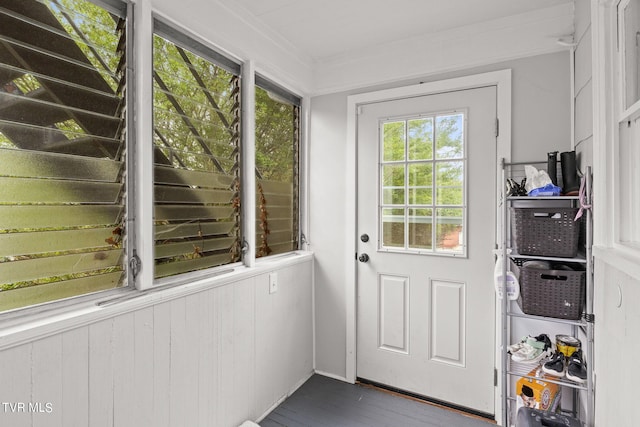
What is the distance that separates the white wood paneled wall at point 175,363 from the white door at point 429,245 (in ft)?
1.94

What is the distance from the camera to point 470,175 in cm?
216

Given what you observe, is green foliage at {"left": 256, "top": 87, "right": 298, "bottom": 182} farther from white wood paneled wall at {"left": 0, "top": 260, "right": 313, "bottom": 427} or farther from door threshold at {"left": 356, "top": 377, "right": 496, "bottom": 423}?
door threshold at {"left": 356, "top": 377, "right": 496, "bottom": 423}

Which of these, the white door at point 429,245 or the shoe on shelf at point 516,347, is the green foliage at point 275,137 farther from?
the shoe on shelf at point 516,347

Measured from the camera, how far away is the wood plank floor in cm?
206

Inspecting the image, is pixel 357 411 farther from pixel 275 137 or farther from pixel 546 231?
pixel 275 137

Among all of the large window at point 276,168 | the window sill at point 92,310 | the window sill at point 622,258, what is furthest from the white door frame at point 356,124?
the window sill at point 92,310

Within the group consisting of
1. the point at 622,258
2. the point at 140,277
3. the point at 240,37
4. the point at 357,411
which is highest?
the point at 240,37

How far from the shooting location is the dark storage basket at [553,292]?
163 centimetres

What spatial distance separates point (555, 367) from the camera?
65.8 inches

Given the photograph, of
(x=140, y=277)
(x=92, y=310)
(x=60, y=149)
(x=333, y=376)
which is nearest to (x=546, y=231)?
(x=333, y=376)

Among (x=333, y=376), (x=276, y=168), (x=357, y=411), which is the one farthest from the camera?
(x=333, y=376)

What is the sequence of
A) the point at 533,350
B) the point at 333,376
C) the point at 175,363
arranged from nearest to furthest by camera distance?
the point at 175,363
the point at 533,350
the point at 333,376

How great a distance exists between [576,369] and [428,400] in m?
0.96

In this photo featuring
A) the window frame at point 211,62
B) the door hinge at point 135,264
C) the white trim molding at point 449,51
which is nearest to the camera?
the door hinge at point 135,264
